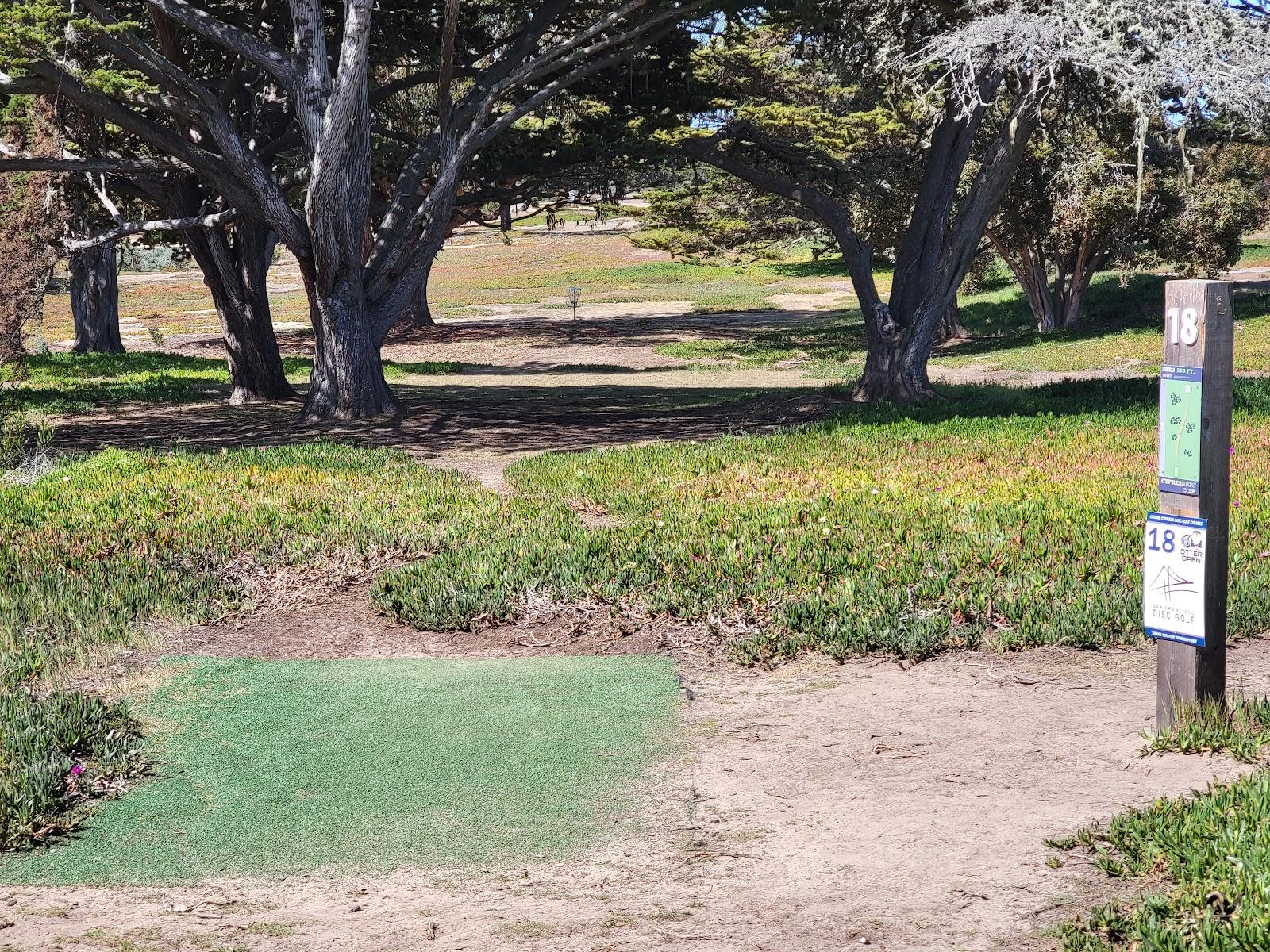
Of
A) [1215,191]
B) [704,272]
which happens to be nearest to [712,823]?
[1215,191]

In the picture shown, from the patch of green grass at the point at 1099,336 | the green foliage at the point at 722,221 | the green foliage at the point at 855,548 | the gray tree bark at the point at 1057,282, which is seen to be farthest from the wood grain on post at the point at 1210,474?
the green foliage at the point at 722,221

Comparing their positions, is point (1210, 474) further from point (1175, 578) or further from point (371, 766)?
point (371, 766)

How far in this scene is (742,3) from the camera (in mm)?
16828

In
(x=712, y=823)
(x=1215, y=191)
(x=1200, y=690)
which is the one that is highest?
(x=1215, y=191)

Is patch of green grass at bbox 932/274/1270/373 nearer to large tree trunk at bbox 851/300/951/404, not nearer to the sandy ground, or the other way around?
large tree trunk at bbox 851/300/951/404

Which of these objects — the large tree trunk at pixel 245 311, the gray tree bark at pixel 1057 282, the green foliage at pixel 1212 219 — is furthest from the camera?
the gray tree bark at pixel 1057 282

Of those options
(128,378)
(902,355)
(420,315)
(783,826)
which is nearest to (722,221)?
(420,315)

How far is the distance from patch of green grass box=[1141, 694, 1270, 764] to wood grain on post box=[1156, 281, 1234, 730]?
62 mm

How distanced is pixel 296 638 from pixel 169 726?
1.68 meters

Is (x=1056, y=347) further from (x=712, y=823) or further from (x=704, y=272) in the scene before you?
(x=704, y=272)

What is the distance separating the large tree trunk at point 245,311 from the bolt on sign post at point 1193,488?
Result: 16863 millimetres

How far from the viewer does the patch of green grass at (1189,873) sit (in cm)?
382

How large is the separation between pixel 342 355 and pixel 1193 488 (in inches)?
554

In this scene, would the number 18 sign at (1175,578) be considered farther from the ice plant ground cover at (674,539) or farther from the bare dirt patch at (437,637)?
the bare dirt patch at (437,637)
